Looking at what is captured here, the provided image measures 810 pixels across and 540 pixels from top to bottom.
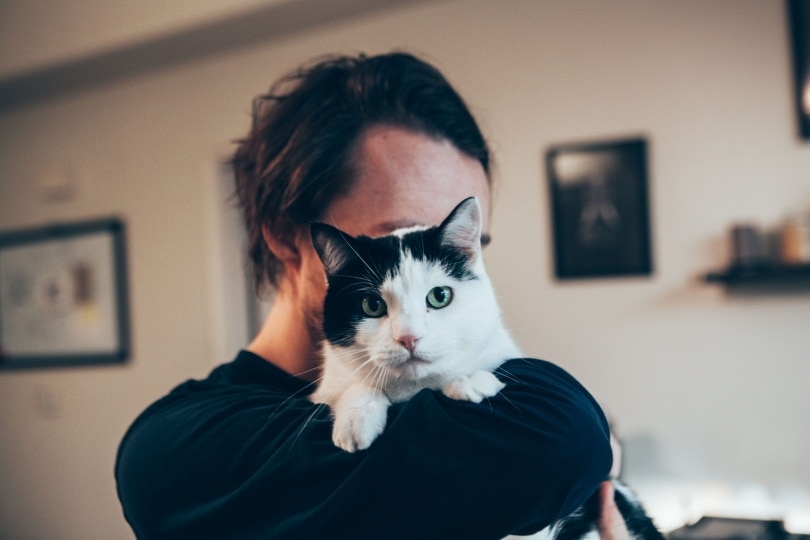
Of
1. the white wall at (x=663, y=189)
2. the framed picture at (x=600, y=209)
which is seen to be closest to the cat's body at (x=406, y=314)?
the white wall at (x=663, y=189)

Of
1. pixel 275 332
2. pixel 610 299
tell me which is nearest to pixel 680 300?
pixel 610 299

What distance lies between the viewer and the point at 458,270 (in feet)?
2.39

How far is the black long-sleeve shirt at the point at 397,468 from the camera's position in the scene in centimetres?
53

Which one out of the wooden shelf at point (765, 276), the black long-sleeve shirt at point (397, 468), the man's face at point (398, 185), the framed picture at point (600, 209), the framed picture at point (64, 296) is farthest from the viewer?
the framed picture at point (64, 296)

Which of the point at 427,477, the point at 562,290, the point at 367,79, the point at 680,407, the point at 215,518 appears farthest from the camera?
the point at 562,290

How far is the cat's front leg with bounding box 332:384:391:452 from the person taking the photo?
0.59 m

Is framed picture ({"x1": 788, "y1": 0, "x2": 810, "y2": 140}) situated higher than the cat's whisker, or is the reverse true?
framed picture ({"x1": 788, "y1": 0, "x2": 810, "y2": 140})

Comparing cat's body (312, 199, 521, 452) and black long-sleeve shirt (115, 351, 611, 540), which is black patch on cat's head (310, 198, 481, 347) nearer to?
cat's body (312, 199, 521, 452)

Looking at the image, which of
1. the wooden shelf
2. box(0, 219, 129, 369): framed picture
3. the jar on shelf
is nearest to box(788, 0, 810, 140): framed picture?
the jar on shelf

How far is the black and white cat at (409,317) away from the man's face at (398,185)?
0.10 m

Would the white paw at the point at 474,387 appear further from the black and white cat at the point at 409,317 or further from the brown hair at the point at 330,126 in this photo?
the brown hair at the point at 330,126

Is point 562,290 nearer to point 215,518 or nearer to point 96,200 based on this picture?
point 215,518

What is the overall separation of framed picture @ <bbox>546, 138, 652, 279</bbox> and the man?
1350 millimetres

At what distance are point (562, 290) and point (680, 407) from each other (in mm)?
567
